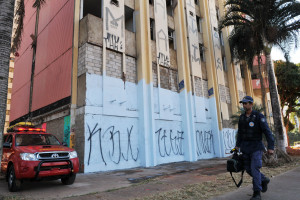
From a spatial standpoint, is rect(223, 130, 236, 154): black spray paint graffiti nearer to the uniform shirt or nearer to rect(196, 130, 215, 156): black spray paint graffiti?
rect(196, 130, 215, 156): black spray paint graffiti

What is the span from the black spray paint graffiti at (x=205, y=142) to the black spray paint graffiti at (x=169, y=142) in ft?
5.95

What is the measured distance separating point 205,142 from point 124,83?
7699 mm

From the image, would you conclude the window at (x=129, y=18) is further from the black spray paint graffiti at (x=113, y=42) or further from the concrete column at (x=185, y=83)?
the concrete column at (x=185, y=83)

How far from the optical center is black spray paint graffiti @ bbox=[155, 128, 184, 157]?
12117 mm

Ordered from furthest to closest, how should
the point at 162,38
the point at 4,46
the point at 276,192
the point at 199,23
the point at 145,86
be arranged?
the point at 199,23, the point at 162,38, the point at 145,86, the point at 4,46, the point at 276,192

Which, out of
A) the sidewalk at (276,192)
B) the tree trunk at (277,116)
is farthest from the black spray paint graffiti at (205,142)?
the sidewalk at (276,192)

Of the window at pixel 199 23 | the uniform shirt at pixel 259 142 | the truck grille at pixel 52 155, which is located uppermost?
the window at pixel 199 23

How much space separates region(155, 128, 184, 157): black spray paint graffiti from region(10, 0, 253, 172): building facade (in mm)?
55

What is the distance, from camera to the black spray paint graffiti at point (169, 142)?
12.1 m

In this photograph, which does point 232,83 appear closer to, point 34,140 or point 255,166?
point 255,166

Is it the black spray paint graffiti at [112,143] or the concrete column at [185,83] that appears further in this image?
the concrete column at [185,83]

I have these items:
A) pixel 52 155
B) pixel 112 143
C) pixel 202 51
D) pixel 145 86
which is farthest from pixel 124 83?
pixel 202 51

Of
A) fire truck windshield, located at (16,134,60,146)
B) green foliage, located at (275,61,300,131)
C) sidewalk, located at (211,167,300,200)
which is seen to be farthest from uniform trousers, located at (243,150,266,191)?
green foliage, located at (275,61,300,131)

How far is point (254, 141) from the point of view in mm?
4152
